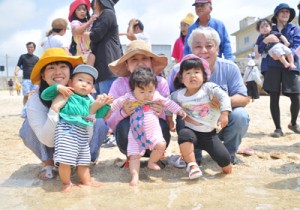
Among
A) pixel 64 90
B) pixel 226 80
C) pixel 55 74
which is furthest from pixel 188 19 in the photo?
pixel 64 90

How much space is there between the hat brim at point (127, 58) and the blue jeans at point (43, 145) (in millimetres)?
466

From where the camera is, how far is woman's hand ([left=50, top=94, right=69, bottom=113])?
98.6 inches

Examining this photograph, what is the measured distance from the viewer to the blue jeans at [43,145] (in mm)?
2794

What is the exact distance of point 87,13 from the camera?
483cm

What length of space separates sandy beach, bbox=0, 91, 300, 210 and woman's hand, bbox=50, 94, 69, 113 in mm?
579

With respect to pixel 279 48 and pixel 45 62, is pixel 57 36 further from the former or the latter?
pixel 279 48

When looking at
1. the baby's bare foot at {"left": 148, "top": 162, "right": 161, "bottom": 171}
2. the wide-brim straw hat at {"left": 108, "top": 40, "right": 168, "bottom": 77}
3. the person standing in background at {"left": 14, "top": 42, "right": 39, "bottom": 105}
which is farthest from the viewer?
the person standing in background at {"left": 14, "top": 42, "right": 39, "bottom": 105}

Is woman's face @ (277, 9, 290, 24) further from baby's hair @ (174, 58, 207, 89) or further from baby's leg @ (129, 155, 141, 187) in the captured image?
baby's leg @ (129, 155, 141, 187)

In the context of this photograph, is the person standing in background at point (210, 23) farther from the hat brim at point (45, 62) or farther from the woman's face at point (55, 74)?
the woman's face at point (55, 74)

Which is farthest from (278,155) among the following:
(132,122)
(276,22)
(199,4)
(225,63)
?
(276,22)

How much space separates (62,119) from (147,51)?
891 mm

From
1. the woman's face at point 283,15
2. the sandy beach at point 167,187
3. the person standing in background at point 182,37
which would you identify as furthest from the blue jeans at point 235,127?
the person standing in background at point 182,37

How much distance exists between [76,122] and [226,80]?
1.36 metres

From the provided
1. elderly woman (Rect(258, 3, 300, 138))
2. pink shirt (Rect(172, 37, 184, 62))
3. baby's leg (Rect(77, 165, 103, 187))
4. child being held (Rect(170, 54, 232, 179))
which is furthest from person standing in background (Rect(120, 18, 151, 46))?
baby's leg (Rect(77, 165, 103, 187))
